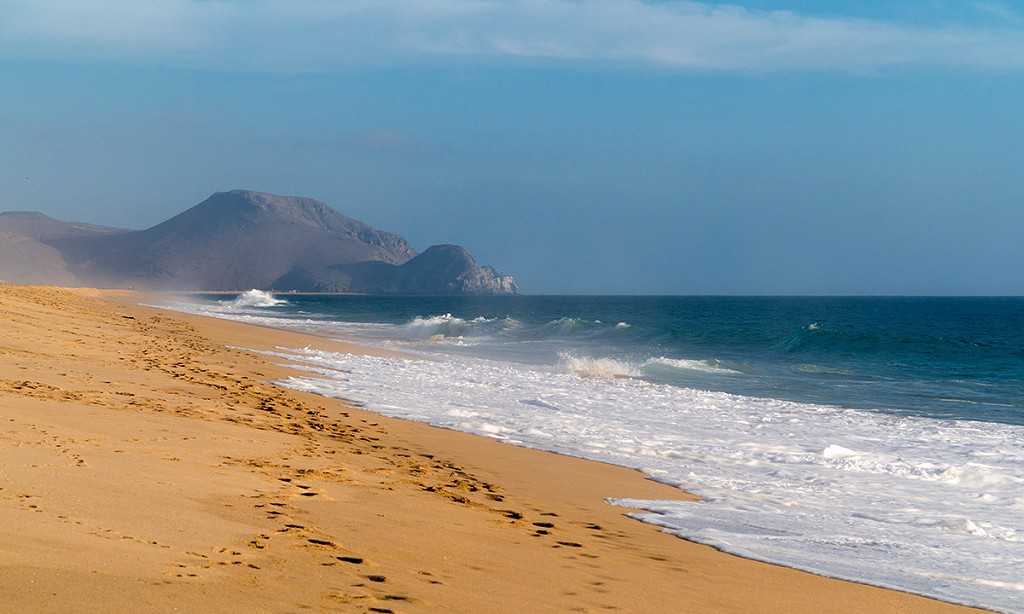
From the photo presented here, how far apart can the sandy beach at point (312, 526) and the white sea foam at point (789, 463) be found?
20.7 inches

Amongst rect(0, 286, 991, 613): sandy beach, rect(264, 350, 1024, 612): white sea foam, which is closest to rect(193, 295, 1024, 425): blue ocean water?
rect(264, 350, 1024, 612): white sea foam

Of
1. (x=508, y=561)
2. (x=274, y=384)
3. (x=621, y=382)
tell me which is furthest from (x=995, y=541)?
(x=621, y=382)

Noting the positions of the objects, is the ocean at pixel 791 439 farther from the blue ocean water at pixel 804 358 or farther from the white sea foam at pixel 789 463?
the blue ocean water at pixel 804 358

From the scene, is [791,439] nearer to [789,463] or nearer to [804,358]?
[789,463]

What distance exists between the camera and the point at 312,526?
457cm

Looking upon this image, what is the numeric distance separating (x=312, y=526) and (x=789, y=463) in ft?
19.4

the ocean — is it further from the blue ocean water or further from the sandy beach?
the sandy beach

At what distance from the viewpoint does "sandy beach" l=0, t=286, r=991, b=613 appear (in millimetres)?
3359

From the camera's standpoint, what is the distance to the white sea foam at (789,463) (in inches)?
220

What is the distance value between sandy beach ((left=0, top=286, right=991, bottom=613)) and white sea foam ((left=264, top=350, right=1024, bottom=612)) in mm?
526

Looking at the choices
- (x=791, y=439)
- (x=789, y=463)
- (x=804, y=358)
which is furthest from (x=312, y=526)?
(x=804, y=358)

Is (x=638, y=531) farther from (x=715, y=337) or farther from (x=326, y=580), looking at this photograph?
(x=715, y=337)

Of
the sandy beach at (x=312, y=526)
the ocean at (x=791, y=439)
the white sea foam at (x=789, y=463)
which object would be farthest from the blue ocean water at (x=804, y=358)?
the sandy beach at (x=312, y=526)

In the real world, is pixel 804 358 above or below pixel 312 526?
above
